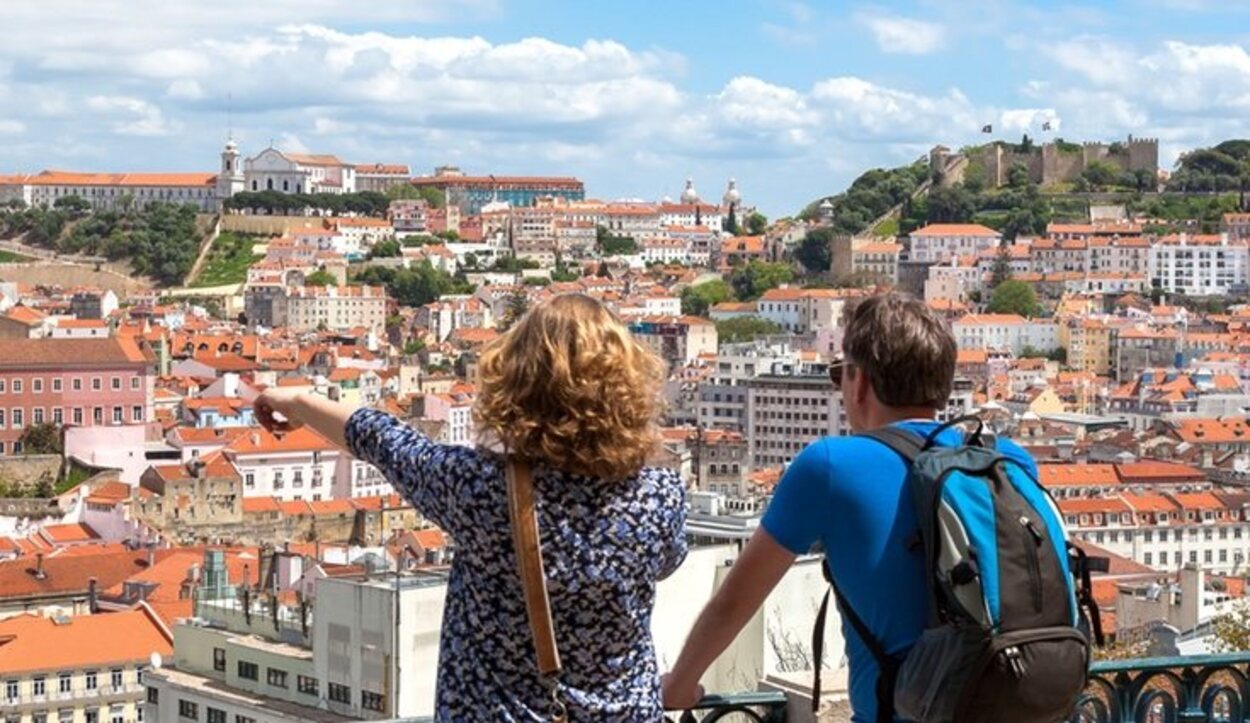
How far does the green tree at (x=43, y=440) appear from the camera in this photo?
37469 mm

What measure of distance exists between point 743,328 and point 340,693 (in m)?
62.1

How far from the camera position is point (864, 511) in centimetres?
278

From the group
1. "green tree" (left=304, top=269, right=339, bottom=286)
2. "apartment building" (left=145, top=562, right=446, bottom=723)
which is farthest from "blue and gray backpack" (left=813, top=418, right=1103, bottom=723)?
"green tree" (left=304, top=269, right=339, bottom=286)

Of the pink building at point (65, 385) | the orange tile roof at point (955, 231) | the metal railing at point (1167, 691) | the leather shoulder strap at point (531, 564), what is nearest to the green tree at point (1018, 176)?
the orange tile roof at point (955, 231)

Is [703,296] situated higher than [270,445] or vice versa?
[703,296]

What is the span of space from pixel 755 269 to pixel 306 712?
2922 inches

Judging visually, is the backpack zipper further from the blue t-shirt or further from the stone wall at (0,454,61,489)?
the stone wall at (0,454,61,489)

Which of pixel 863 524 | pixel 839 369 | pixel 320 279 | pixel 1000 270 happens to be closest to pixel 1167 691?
pixel 839 369

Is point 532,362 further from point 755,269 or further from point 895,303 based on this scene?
point 755,269

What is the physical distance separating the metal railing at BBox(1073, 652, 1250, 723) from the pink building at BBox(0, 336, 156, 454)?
3591 centimetres

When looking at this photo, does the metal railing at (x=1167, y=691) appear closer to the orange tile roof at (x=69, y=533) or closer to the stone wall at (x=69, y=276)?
the orange tile roof at (x=69, y=533)

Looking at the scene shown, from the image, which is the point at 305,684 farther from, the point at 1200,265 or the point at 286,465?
the point at 1200,265

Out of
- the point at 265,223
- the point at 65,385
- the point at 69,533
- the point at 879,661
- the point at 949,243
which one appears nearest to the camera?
the point at 879,661

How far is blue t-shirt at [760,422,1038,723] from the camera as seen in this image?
2.78 m
